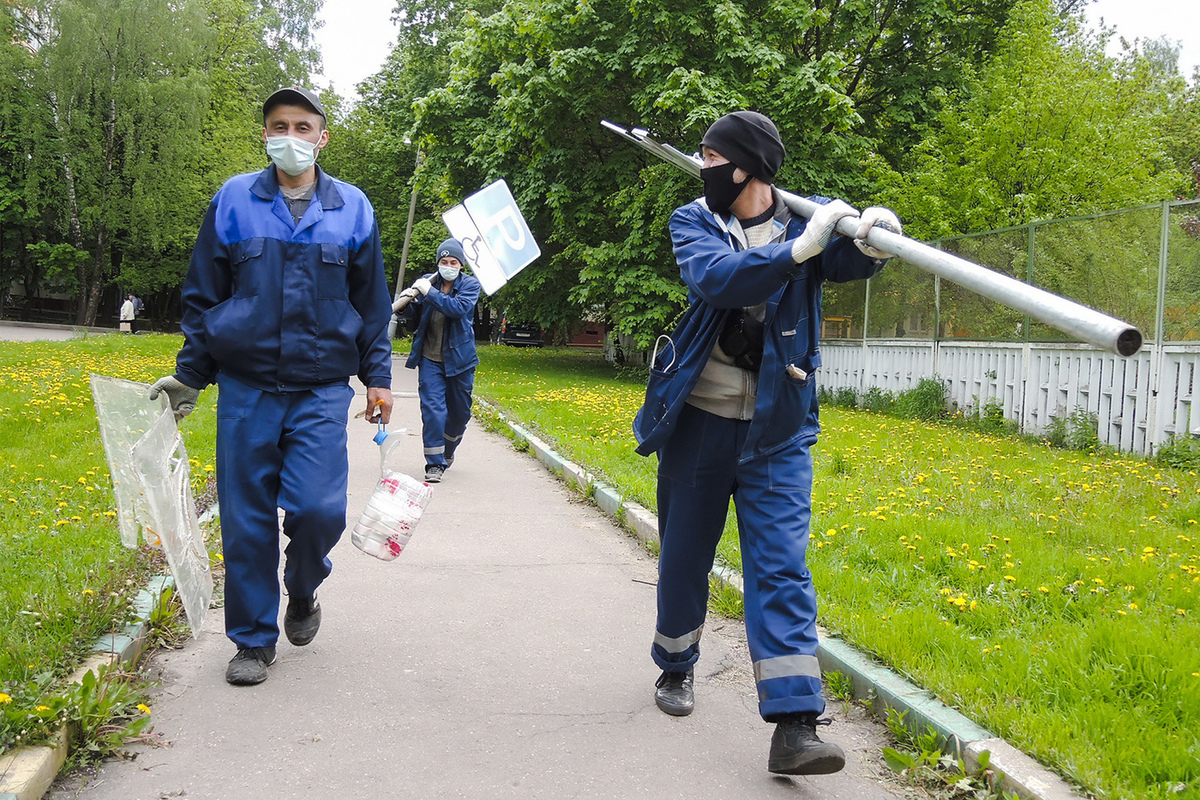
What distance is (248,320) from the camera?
13.0 feet

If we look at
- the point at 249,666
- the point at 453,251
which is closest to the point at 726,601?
the point at 249,666

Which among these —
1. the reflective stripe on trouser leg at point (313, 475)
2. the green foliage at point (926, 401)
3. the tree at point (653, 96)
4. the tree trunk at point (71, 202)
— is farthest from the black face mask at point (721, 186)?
the tree trunk at point (71, 202)

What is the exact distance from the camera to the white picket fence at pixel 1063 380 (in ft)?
33.0

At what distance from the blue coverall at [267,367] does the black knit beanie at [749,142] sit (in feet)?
5.29

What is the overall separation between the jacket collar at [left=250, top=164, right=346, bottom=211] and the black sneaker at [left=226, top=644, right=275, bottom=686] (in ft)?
5.85

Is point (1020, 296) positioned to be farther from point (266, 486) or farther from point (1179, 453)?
point (1179, 453)

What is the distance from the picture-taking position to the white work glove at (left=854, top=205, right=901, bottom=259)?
285 cm

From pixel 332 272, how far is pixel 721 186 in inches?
63.4

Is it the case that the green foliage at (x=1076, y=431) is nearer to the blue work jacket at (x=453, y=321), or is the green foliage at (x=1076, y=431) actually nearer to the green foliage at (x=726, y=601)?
the blue work jacket at (x=453, y=321)

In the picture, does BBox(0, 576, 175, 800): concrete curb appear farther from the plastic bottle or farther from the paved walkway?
the plastic bottle

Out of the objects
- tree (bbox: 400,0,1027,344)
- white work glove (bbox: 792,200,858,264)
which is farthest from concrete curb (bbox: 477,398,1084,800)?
tree (bbox: 400,0,1027,344)

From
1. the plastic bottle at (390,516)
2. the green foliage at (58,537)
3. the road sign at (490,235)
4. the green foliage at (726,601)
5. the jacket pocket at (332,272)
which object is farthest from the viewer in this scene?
the road sign at (490,235)

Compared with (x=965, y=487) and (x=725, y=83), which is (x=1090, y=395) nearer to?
(x=965, y=487)

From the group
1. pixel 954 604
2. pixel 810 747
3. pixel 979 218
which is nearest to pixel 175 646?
pixel 810 747
